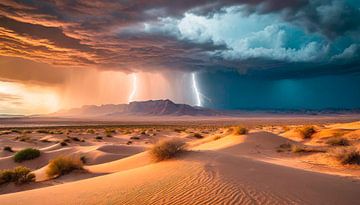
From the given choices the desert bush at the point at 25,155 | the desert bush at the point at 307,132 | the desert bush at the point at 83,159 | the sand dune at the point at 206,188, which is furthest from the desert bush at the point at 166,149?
the desert bush at the point at 307,132

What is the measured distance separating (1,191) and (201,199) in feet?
28.6

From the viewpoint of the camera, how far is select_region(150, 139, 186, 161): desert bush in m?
13.4

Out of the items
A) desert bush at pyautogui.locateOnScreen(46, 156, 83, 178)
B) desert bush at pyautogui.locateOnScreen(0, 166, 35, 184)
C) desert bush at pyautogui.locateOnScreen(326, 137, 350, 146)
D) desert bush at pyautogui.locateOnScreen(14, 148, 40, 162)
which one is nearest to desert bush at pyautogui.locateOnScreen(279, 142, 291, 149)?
desert bush at pyautogui.locateOnScreen(326, 137, 350, 146)

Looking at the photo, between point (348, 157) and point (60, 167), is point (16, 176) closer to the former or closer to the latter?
point (60, 167)

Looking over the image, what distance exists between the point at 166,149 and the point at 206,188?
5355 mm

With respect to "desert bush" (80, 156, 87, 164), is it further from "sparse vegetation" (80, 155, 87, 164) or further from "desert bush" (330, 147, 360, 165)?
"desert bush" (330, 147, 360, 165)

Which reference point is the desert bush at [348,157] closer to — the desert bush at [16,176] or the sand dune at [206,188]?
the sand dune at [206,188]

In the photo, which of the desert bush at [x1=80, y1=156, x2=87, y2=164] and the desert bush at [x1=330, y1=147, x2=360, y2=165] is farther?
the desert bush at [x1=80, y1=156, x2=87, y2=164]

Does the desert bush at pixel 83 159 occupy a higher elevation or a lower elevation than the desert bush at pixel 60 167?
lower

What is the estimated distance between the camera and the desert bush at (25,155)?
2120 centimetres

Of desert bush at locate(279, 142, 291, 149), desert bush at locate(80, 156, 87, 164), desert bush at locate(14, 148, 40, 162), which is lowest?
desert bush at locate(80, 156, 87, 164)

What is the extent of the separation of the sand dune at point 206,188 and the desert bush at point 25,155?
1282cm

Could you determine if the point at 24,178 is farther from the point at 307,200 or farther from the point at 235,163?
the point at 307,200

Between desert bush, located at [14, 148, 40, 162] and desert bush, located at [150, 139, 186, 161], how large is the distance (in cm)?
1138
